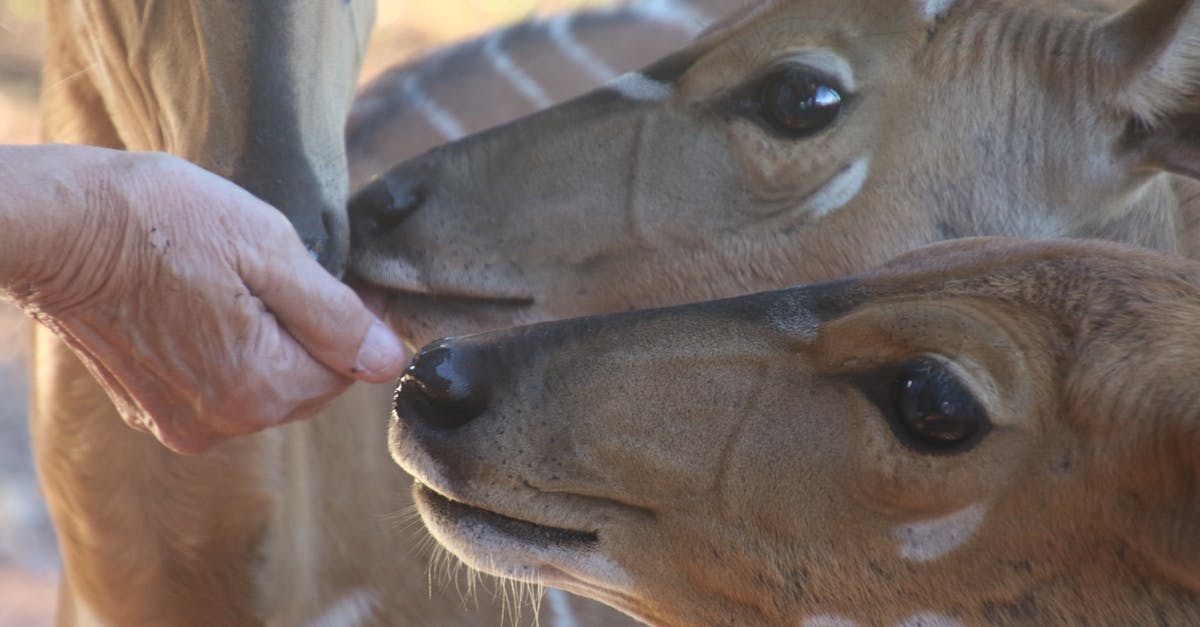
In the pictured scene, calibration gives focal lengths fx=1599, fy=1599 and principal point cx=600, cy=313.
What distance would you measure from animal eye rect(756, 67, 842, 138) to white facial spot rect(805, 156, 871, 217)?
0.23ft

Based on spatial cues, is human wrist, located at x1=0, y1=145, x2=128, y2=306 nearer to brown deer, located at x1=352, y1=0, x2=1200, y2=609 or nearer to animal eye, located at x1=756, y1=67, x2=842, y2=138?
brown deer, located at x1=352, y1=0, x2=1200, y2=609

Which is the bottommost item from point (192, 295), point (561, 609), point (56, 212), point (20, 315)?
point (20, 315)

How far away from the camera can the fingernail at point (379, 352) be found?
77.4 inches

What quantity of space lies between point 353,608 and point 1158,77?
142 cm

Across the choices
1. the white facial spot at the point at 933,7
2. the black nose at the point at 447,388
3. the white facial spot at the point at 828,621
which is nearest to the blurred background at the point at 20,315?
the black nose at the point at 447,388

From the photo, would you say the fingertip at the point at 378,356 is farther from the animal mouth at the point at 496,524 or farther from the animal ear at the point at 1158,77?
the animal ear at the point at 1158,77

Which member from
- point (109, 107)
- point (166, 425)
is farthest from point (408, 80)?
point (166, 425)

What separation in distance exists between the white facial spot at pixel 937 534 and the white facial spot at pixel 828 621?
10 centimetres

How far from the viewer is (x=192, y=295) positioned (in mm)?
1867

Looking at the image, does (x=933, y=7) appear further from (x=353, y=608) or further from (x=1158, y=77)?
(x=353, y=608)

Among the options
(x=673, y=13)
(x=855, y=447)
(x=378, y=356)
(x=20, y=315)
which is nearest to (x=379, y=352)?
(x=378, y=356)

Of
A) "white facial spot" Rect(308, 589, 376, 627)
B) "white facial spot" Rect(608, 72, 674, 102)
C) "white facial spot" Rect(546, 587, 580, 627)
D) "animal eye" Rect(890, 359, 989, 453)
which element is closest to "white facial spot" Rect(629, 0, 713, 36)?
"white facial spot" Rect(608, 72, 674, 102)

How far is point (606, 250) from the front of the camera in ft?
7.39

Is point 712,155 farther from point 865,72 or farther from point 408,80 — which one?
point 408,80
